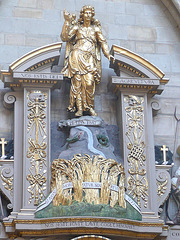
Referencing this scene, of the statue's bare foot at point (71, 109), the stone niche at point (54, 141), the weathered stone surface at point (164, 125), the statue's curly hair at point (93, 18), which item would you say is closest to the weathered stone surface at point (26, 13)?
the statue's curly hair at point (93, 18)

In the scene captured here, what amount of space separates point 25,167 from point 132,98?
2433mm

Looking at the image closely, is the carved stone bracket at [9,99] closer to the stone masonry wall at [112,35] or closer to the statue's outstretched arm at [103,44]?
the stone masonry wall at [112,35]

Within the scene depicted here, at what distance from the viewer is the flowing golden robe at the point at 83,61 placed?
545 inches

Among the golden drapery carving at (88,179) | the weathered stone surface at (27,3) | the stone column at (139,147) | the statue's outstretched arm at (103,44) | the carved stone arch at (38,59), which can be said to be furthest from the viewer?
the weathered stone surface at (27,3)

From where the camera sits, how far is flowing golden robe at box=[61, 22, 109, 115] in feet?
45.4

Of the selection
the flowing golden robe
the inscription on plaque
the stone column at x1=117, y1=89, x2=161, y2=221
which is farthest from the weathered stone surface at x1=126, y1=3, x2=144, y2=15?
the inscription on plaque

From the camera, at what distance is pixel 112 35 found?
15.0 m

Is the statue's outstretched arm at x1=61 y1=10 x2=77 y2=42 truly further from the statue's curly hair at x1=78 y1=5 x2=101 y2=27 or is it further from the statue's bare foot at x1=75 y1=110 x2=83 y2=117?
the statue's bare foot at x1=75 y1=110 x2=83 y2=117

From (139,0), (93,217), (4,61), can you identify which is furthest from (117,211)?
(139,0)

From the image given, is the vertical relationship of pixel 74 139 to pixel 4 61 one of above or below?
below

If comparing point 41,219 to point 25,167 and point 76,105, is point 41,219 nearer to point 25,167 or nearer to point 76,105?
point 25,167

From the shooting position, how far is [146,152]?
1368cm

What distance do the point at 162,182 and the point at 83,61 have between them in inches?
103

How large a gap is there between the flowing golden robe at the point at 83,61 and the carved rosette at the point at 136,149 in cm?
74
